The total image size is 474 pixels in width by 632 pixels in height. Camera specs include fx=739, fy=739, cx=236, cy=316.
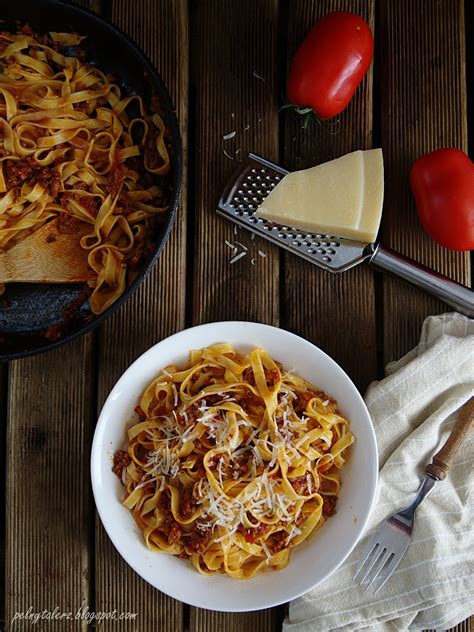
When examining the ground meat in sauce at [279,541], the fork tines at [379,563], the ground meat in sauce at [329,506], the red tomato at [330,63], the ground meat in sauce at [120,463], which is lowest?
the fork tines at [379,563]

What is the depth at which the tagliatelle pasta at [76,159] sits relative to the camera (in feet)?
7.63

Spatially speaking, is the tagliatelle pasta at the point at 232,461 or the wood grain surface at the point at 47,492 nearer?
the tagliatelle pasta at the point at 232,461

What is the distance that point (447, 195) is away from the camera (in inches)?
90.2

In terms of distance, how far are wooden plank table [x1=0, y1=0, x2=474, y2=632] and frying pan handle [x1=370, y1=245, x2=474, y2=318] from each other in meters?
0.10

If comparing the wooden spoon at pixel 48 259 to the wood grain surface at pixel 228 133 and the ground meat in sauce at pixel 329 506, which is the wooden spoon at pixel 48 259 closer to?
the wood grain surface at pixel 228 133

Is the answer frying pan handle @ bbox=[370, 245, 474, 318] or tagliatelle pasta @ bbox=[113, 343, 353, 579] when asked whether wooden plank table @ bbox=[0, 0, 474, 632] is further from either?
tagliatelle pasta @ bbox=[113, 343, 353, 579]

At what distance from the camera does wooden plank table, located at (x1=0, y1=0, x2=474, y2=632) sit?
2445 millimetres

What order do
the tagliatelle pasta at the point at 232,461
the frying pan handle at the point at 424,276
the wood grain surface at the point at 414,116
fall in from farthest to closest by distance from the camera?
1. the wood grain surface at the point at 414,116
2. the frying pan handle at the point at 424,276
3. the tagliatelle pasta at the point at 232,461

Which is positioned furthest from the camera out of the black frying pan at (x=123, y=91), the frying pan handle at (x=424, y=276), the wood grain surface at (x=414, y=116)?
the wood grain surface at (x=414, y=116)

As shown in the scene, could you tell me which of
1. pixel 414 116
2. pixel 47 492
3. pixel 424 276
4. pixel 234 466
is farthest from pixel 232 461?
pixel 414 116

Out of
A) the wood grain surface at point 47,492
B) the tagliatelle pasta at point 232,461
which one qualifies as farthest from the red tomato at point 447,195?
the wood grain surface at point 47,492

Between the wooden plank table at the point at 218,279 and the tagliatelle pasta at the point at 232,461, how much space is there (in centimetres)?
27

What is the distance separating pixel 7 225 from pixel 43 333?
14.4 inches

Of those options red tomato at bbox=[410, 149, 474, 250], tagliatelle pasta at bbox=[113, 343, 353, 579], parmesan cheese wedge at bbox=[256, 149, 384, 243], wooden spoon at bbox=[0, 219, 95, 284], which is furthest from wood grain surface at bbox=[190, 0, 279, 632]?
red tomato at bbox=[410, 149, 474, 250]
